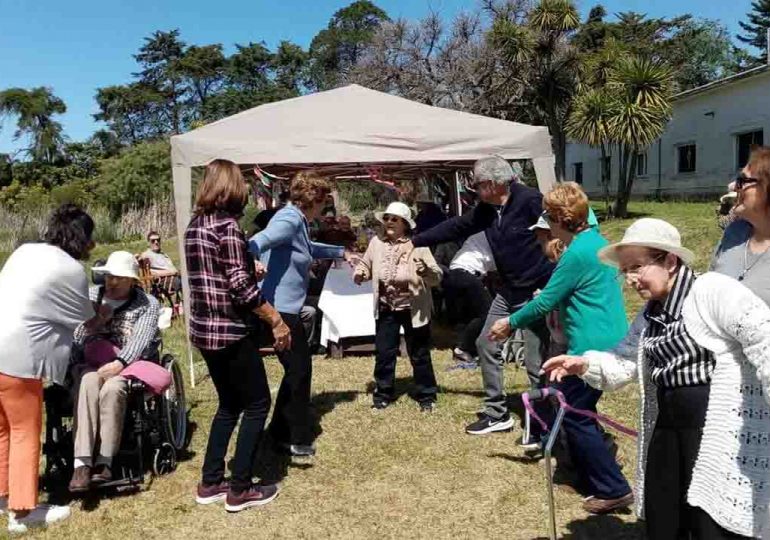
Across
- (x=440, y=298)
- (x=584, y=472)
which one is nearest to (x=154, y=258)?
(x=440, y=298)

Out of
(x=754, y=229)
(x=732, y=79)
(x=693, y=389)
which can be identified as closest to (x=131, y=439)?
(x=693, y=389)

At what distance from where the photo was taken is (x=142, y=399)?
3811 millimetres

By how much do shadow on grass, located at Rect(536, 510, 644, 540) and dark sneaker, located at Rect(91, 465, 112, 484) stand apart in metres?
2.24

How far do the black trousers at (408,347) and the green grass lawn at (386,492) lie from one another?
20 cm

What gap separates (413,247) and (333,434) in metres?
1.44

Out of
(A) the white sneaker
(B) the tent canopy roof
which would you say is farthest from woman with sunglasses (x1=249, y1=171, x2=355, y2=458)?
(B) the tent canopy roof

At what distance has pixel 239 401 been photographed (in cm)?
346

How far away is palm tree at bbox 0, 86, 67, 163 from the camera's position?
126 feet

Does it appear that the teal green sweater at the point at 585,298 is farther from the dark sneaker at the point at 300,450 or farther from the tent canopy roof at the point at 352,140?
the tent canopy roof at the point at 352,140

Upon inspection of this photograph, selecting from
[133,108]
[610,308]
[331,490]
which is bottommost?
[331,490]

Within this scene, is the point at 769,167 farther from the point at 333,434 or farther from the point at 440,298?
the point at 440,298

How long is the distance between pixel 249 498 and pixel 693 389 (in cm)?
239

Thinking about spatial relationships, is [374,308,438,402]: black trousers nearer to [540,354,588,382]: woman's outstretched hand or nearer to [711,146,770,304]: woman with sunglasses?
[540,354,588,382]: woman's outstretched hand

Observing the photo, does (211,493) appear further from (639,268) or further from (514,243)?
(639,268)
